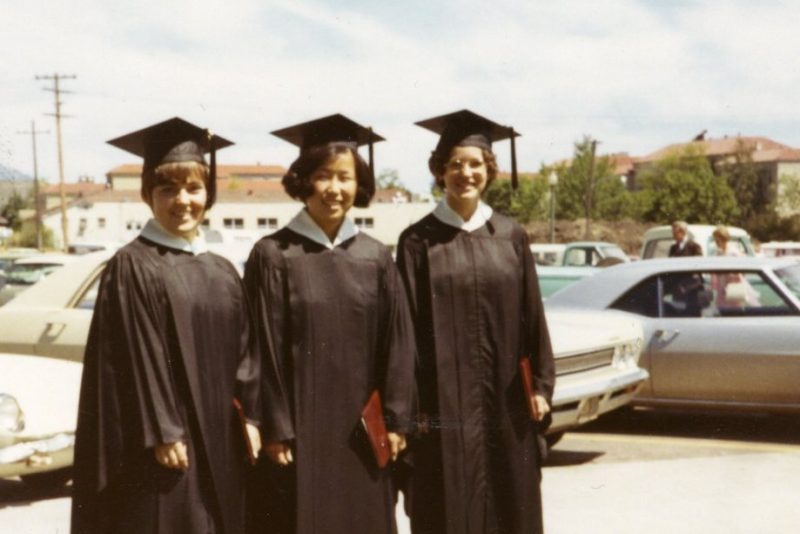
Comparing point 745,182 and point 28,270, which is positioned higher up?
point 745,182

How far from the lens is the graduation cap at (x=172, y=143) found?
155 inches

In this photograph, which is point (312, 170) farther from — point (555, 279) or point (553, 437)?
point (555, 279)

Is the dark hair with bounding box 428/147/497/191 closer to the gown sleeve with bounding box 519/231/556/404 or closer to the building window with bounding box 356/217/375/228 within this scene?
the gown sleeve with bounding box 519/231/556/404

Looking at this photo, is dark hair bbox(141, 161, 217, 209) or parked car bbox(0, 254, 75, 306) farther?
parked car bbox(0, 254, 75, 306)

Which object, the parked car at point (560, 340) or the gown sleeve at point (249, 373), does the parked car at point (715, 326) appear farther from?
the gown sleeve at point (249, 373)

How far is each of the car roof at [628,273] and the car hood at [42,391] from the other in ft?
12.6

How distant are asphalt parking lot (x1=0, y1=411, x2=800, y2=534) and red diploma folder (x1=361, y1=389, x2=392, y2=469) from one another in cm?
214

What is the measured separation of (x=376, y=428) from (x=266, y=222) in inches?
2917

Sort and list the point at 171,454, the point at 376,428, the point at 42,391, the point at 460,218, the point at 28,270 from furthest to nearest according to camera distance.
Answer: the point at 28,270 → the point at 42,391 → the point at 460,218 → the point at 376,428 → the point at 171,454

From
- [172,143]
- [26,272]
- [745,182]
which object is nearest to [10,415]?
[172,143]

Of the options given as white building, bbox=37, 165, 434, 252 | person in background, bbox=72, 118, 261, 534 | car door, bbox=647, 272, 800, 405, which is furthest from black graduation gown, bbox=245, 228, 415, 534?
white building, bbox=37, 165, 434, 252

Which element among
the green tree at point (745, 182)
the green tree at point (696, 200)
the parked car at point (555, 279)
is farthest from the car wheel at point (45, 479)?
the green tree at point (745, 182)

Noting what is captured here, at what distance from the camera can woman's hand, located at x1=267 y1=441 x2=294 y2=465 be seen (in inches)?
152

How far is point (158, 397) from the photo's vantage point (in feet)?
11.7
